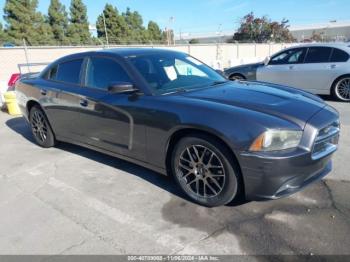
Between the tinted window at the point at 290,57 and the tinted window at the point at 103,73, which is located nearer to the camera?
the tinted window at the point at 103,73

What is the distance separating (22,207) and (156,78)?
2.08m

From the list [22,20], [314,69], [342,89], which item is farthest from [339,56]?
[22,20]

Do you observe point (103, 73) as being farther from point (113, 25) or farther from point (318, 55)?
point (113, 25)

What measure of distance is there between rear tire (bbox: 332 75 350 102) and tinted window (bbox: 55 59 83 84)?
6535 mm

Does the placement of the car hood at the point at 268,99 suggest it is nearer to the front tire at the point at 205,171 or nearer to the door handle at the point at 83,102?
the front tire at the point at 205,171

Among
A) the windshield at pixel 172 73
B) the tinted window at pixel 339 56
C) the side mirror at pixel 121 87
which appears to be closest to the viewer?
the side mirror at pixel 121 87

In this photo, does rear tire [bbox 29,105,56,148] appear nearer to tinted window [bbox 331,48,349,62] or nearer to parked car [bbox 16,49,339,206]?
parked car [bbox 16,49,339,206]

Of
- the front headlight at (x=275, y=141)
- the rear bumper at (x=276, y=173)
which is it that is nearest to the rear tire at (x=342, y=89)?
the rear bumper at (x=276, y=173)

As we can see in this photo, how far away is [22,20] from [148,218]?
29017 millimetres

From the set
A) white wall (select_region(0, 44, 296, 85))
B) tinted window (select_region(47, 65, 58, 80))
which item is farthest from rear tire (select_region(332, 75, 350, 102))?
white wall (select_region(0, 44, 296, 85))

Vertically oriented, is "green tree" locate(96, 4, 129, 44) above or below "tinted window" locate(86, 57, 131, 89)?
above

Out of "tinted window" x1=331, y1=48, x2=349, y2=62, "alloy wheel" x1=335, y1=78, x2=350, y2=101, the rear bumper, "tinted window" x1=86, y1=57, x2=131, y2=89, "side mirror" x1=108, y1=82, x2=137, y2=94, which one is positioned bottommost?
"alloy wheel" x1=335, y1=78, x2=350, y2=101

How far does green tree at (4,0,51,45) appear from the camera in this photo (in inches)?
1040

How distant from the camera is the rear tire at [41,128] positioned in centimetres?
530
